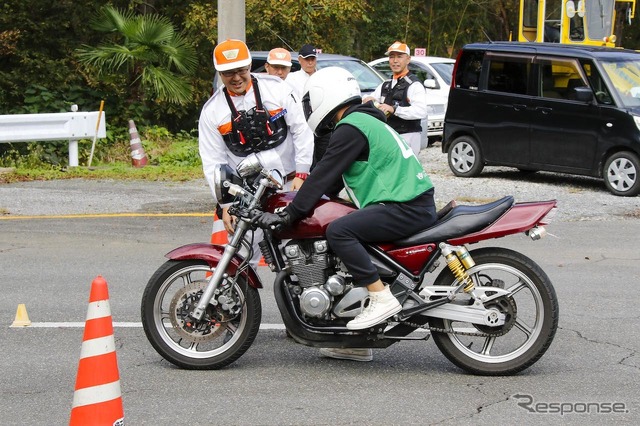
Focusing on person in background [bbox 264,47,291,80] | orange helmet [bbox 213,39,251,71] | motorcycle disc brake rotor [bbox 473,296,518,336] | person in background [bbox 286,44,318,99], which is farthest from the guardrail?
motorcycle disc brake rotor [bbox 473,296,518,336]

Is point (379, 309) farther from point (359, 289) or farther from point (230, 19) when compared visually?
point (230, 19)

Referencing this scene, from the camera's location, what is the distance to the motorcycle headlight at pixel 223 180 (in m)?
6.59

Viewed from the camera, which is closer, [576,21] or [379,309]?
[379,309]

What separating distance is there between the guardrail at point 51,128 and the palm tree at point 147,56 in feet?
11.0

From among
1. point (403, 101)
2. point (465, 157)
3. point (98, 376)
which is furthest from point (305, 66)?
point (98, 376)

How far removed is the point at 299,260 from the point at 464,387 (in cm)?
119

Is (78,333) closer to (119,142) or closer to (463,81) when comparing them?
(463,81)

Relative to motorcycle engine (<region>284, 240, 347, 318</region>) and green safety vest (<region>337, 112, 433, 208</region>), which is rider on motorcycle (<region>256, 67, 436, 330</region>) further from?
motorcycle engine (<region>284, 240, 347, 318</region>)

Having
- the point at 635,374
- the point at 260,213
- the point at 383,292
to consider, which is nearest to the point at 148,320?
the point at 260,213

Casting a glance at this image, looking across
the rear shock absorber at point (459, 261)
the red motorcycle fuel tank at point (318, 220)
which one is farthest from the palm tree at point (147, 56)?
the rear shock absorber at point (459, 261)

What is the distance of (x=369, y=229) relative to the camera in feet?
20.6

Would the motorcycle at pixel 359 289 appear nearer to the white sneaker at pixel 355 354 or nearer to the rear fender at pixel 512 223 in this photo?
the rear fender at pixel 512 223

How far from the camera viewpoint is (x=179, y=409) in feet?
19.3

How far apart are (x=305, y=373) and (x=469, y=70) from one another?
10.7 metres
